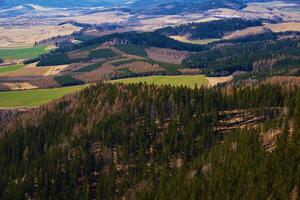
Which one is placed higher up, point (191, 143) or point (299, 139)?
point (299, 139)

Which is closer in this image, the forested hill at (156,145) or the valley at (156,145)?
the valley at (156,145)

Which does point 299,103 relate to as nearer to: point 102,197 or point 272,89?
point 272,89

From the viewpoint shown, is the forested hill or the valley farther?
the forested hill

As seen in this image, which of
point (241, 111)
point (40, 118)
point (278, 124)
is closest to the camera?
point (278, 124)

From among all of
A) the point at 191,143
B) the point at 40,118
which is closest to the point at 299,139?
the point at 191,143

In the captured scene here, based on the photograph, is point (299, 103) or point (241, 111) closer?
point (299, 103)

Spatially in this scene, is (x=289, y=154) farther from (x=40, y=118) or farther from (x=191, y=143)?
(x=40, y=118)

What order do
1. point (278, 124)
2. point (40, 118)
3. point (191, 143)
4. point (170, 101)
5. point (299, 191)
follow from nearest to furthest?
point (299, 191) → point (278, 124) → point (191, 143) → point (170, 101) → point (40, 118)
